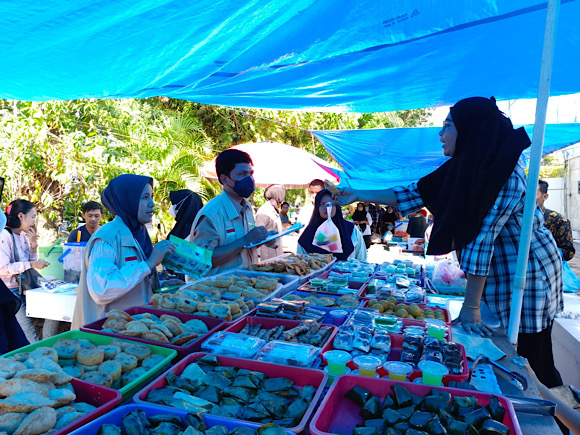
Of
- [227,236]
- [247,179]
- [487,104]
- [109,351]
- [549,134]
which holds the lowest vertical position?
[109,351]

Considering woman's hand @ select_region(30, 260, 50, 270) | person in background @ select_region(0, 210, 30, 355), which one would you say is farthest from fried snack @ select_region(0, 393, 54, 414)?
woman's hand @ select_region(30, 260, 50, 270)

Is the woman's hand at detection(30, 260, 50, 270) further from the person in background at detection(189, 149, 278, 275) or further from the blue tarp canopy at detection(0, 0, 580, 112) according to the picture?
the person in background at detection(189, 149, 278, 275)

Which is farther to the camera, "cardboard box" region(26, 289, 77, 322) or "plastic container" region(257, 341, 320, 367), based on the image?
"cardboard box" region(26, 289, 77, 322)

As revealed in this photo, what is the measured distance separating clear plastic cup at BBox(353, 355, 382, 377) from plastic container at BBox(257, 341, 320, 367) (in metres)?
0.17

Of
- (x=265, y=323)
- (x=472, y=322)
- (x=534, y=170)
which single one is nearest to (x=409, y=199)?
(x=534, y=170)

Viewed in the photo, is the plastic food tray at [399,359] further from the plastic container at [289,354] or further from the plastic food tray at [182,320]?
the plastic food tray at [182,320]

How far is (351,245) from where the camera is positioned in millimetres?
4648

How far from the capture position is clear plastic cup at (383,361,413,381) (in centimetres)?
133

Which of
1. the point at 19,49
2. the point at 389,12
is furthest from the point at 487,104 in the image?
the point at 19,49

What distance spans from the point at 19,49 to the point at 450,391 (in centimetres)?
288

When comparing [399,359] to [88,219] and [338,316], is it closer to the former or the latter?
[338,316]

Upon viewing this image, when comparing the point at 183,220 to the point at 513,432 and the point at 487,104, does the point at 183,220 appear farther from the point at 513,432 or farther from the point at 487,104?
the point at 513,432

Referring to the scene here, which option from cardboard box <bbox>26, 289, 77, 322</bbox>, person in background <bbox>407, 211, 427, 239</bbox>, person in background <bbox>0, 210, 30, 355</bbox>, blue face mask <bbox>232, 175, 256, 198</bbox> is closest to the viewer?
person in background <bbox>0, 210, 30, 355</bbox>

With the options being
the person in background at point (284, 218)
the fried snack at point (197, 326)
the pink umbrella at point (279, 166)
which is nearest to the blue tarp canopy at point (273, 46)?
the fried snack at point (197, 326)
